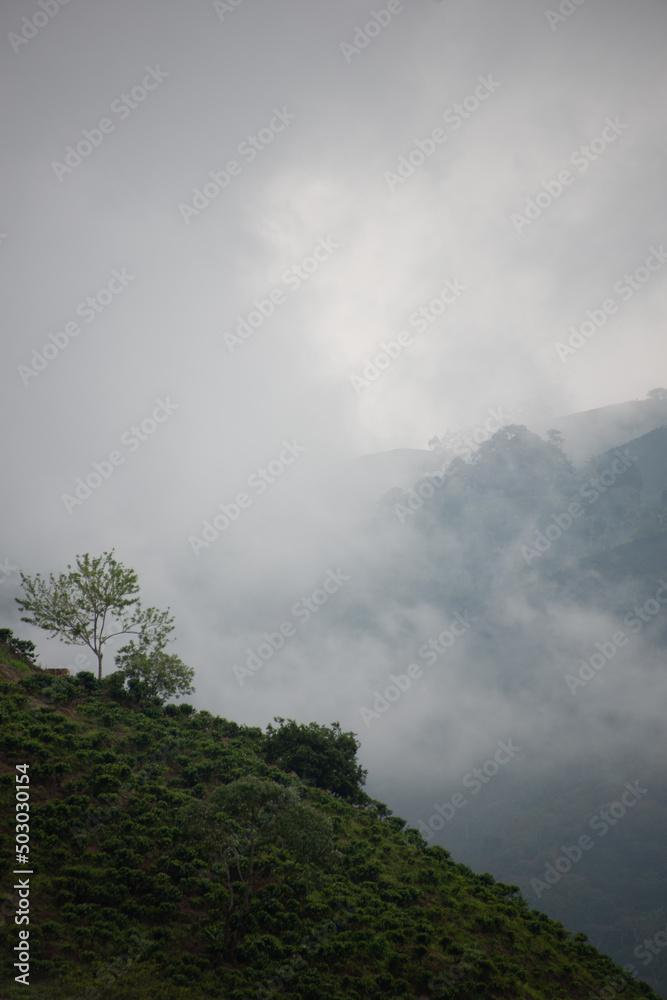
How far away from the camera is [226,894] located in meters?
23.4

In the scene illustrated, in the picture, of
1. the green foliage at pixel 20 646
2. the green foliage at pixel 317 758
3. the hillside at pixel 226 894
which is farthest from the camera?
the green foliage at pixel 20 646

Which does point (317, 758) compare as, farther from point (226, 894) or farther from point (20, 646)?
point (20, 646)

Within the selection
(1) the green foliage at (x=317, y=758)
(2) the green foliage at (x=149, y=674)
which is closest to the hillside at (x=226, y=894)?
(1) the green foliage at (x=317, y=758)

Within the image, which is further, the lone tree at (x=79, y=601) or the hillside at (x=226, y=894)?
the lone tree at (x=79, y=601)

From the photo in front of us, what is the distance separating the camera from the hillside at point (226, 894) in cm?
1889

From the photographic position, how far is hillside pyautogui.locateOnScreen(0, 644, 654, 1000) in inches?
744

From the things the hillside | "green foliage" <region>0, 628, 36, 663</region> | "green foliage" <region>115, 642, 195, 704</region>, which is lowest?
the hillside

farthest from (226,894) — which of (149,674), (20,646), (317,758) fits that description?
(20,646)

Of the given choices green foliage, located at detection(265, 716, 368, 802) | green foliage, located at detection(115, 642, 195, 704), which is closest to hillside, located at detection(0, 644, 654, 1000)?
green foliage, located at detection(265, 716, 368, 802)

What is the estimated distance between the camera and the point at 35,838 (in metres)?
22.5

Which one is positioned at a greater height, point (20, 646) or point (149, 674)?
point (20, 646)

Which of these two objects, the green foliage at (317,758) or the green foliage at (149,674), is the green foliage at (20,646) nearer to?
the green foliage at (149,674)

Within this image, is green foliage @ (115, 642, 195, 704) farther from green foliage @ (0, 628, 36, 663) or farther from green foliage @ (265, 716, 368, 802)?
green foliage @ (265, 716, 368, 802)

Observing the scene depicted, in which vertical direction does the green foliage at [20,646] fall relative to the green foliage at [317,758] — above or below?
Answer: above
